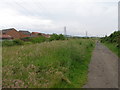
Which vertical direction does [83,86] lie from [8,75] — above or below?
below

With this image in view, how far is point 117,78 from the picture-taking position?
477 centimetres

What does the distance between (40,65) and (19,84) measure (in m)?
1.82

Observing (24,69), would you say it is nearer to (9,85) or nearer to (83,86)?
(9,85)

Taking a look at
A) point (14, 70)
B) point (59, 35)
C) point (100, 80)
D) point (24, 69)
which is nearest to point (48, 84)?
point (24, 69)

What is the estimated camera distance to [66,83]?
159 inches

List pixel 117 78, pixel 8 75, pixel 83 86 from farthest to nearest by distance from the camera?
pixel 117 78 < pixel 8 75 < pixel 83 86

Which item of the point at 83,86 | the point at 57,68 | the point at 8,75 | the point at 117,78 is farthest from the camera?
the point at 57,68

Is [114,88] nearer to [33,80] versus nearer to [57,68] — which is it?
[57,68]

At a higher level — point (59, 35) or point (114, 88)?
point (59, 35)

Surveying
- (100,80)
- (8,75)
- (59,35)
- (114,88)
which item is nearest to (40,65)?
(8,75)

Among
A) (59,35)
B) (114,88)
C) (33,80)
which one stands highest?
(59,35)

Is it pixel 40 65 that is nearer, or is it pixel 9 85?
pixel 9 85

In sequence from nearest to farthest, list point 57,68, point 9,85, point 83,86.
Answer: point 9,85 → point 83,86 → point 57,68

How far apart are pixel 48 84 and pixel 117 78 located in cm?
311
